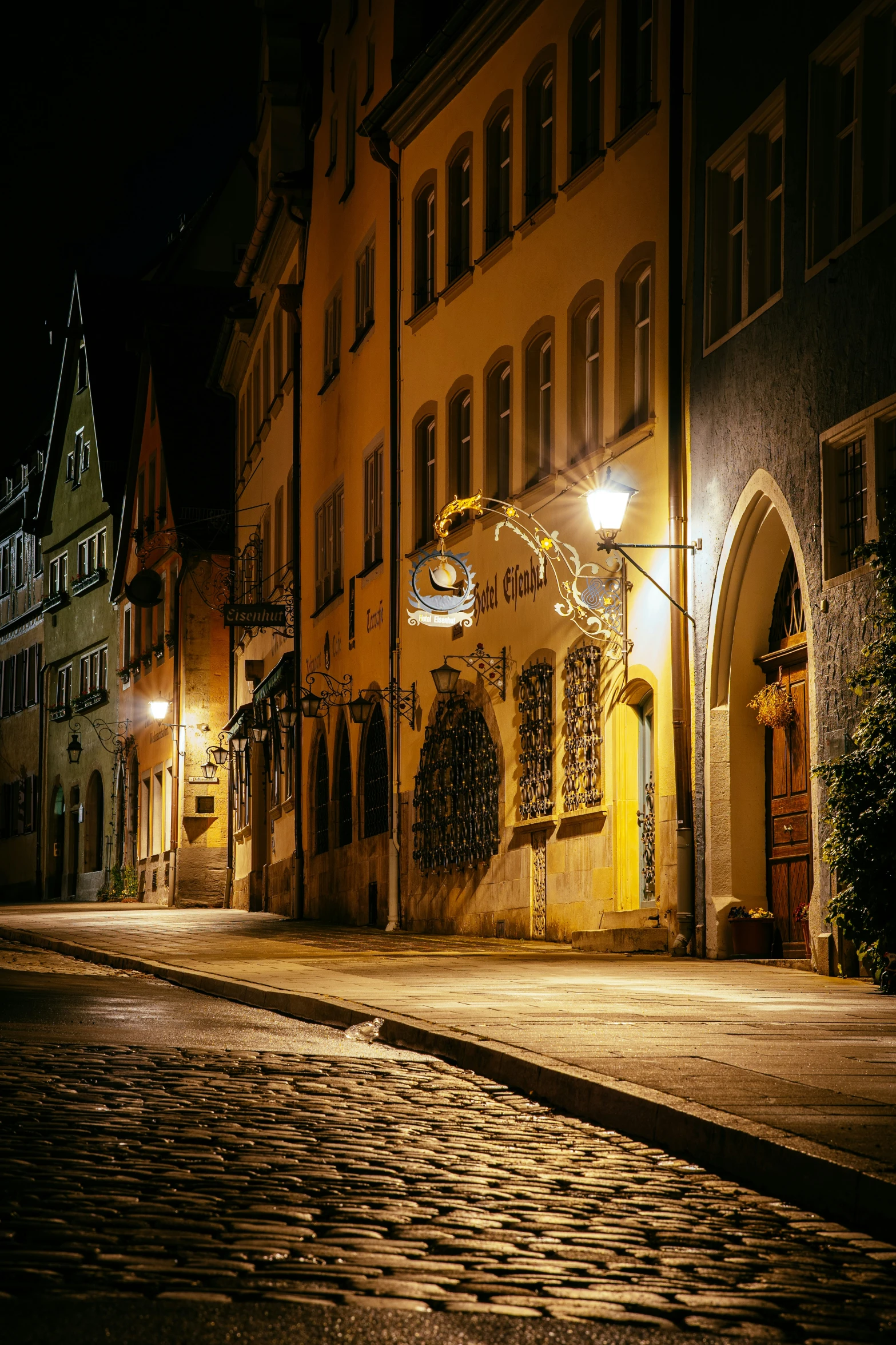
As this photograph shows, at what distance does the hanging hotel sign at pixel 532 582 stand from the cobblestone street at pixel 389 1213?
10.3 meters

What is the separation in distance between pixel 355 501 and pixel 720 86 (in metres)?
12.8

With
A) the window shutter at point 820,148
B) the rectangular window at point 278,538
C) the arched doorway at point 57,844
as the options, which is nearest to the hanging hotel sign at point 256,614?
the rectangular window at point 278,538

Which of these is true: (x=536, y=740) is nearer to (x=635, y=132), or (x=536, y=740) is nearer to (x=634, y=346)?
(x=634, y=346)

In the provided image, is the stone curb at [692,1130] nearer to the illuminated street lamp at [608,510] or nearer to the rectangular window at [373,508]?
the illuminated street lamp at [608,510]

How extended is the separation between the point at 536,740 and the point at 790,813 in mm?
4966

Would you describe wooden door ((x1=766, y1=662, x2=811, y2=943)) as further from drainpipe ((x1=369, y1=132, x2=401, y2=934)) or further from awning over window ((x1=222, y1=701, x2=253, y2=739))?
awning over window ((x1=222, y1=701, x2=253, y2=739))

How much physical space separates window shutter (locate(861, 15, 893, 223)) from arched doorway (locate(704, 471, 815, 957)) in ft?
10.1

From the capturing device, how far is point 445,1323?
4.55 meters

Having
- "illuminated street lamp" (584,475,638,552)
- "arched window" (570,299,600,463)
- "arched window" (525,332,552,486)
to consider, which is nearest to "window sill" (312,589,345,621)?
"arched window" (525,332,552,486)

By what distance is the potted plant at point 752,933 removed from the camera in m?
17.0

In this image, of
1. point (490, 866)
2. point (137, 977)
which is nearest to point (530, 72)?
point (490, 866)

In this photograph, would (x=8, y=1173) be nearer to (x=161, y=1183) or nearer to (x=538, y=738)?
(x=161, y=1183)

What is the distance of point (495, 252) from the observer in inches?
920

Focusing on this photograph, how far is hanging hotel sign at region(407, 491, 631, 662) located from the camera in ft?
63.8
